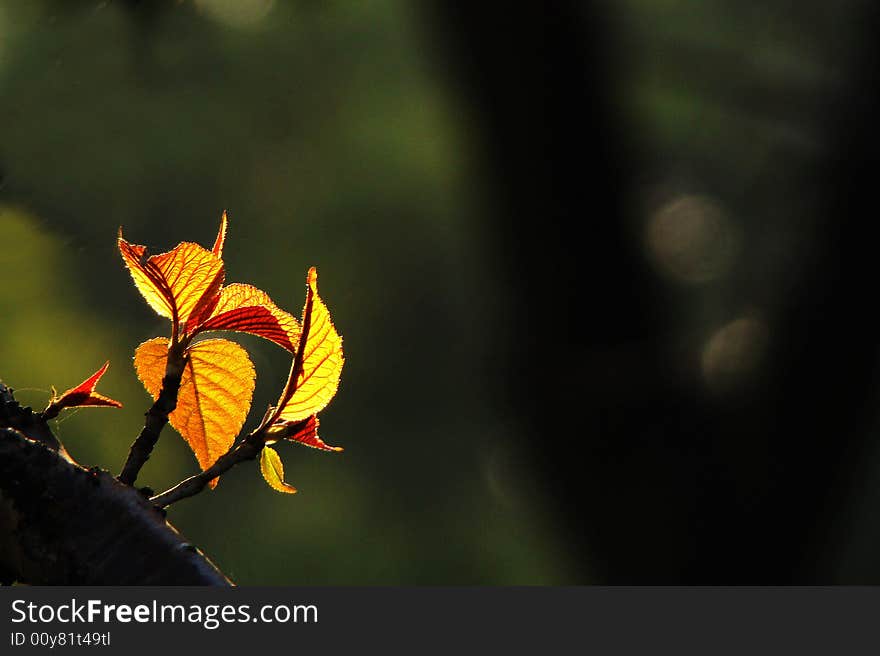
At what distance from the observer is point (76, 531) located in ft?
1.15

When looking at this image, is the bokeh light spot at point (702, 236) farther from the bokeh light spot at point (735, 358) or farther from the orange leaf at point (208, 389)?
the orange leaf at point (208, 389)

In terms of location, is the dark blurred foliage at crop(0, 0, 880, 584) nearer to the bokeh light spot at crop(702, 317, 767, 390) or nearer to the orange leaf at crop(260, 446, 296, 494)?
the bokeh light spot at crop(702, 317, 767, 390)

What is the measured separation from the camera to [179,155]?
4207mm

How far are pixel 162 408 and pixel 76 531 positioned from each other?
0.08 meters

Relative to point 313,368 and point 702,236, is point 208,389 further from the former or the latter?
point 702,236

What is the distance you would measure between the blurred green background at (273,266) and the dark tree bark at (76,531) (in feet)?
9.99

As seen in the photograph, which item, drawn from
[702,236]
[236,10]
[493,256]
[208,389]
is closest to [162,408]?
[208,389]

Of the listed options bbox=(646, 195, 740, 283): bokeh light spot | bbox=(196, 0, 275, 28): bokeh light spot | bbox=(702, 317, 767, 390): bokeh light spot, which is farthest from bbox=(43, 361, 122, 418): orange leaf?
bbox=(196, 0, 275, 28): bokeh light spot

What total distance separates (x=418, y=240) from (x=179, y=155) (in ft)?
4.23

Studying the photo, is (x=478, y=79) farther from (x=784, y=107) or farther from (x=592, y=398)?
(x=784, y=107)

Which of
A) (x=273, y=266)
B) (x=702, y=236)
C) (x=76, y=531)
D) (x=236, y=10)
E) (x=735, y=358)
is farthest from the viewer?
(x=236, y=10)

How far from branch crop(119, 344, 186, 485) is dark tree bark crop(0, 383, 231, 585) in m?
0.04

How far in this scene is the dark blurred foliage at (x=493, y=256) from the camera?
84 cm

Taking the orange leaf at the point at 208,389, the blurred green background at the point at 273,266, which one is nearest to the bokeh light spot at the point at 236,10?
the blurred green background at the point at 273,266
